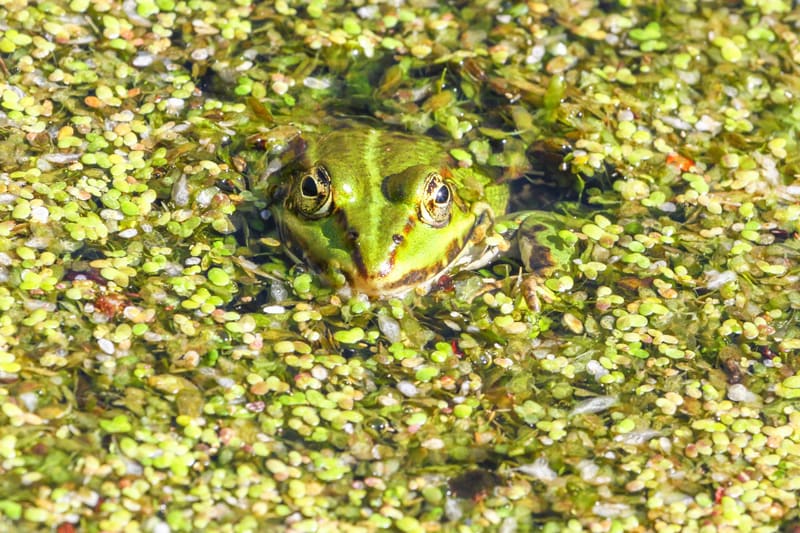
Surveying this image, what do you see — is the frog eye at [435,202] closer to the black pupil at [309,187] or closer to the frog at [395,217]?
the frog at [395,217]

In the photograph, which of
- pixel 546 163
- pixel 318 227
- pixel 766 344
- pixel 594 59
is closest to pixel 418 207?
pixel 318 227

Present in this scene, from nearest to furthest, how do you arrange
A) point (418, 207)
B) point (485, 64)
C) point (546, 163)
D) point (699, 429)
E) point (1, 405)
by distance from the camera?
point (1, 405), point (699, 429), point (418, 207), point (546, 163), point (485, 64)

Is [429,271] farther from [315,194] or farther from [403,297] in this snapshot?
[315,194]

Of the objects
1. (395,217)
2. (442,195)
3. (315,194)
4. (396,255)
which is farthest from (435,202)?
(315,194)

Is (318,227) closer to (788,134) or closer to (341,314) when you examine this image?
(341,314)

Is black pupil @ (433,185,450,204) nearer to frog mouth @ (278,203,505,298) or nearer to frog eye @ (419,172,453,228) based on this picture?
frog eye @ (419,172,453,228)

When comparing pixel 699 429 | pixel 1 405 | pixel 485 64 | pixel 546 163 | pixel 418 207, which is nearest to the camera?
pixel 1 405

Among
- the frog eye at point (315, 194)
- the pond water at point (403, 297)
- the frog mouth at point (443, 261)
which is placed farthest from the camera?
the frog eye at point (315, 194)

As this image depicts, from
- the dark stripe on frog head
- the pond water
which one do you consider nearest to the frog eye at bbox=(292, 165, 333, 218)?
the pond water

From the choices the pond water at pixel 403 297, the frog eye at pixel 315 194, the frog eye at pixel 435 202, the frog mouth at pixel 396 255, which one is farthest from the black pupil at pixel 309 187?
the frog eye at pixel 435 202
